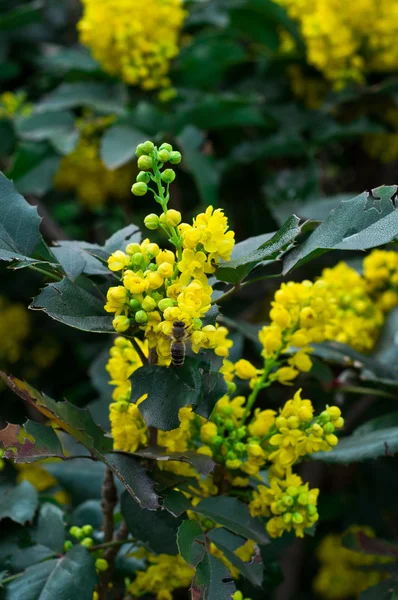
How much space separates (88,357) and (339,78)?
115cm

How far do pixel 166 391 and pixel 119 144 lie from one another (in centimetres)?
104

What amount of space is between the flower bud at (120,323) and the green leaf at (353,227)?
0.20 meters

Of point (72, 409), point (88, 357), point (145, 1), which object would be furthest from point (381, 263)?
point (88, 357)

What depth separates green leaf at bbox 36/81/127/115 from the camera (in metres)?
1.87

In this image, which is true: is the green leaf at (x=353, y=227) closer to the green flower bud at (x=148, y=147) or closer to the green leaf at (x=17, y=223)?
the green flower bud at (x=148, y=147)

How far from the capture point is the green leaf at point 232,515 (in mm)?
885

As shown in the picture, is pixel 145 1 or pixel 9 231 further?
pixel 145 1

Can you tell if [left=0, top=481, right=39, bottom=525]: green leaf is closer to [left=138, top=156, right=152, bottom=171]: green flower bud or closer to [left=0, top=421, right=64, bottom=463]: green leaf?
[left=0, top=421, right=64, bottom=463]: green leaf

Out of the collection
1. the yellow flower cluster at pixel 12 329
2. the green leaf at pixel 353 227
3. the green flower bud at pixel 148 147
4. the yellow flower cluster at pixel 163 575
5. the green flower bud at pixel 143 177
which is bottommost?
the yellow flower cluster at pixel 12 329

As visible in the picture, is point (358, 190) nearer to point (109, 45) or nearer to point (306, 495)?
point (109, 45)

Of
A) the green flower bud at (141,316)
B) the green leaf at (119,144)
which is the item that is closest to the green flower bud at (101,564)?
the green flower bud at (141,316)

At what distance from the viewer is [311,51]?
1.89 m

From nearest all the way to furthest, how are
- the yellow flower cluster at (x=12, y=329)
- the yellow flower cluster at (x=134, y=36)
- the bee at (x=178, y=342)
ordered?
the bee at (x=178, y=342) < the yellow flower cluster at (x=134, y=36) < the yellow flower cluster at (x=12, y=329)

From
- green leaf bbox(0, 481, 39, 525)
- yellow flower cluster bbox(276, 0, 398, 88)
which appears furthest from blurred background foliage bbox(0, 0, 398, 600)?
green leaf bbox(0, 481, 39, 525)
